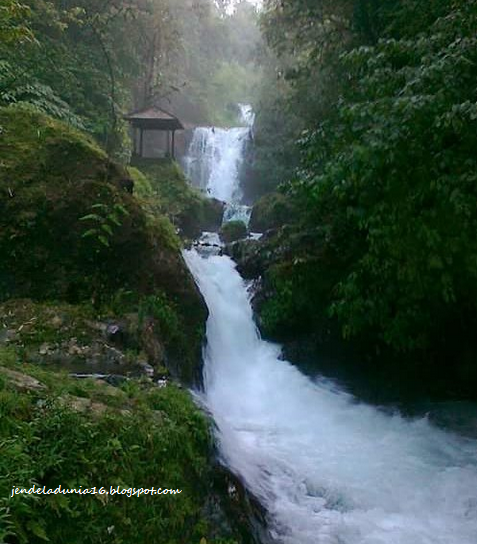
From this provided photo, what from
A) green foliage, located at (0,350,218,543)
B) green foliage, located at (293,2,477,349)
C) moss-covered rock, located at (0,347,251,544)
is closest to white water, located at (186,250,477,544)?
moss-covered rock, located at (0,347,251,544)

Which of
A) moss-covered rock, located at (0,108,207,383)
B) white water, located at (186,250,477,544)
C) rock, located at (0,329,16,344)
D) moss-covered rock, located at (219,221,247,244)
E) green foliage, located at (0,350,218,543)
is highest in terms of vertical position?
moss-covered rock, located at (219,221,247,244)

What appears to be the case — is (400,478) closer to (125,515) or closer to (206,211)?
(125,515)

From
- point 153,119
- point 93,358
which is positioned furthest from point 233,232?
point 93,358

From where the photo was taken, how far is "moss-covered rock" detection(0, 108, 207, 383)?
6.38 meters

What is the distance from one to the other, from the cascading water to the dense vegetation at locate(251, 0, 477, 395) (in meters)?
14.6

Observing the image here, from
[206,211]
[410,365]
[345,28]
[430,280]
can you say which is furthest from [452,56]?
[206,211]

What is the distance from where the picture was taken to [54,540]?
106 inches

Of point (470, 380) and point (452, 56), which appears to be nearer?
point (452, 56)

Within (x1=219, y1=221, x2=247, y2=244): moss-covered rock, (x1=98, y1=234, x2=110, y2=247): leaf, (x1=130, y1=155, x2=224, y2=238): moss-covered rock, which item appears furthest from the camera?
(x1=219, y1=221, x2=247, y2=244): moss-covered rock

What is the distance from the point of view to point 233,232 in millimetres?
15906

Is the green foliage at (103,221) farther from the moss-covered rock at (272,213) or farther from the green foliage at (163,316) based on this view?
the moss-covered rock at (272,213)

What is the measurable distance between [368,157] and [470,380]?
16.7 ft

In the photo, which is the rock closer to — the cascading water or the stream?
the stream

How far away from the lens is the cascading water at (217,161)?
24.4 metres
